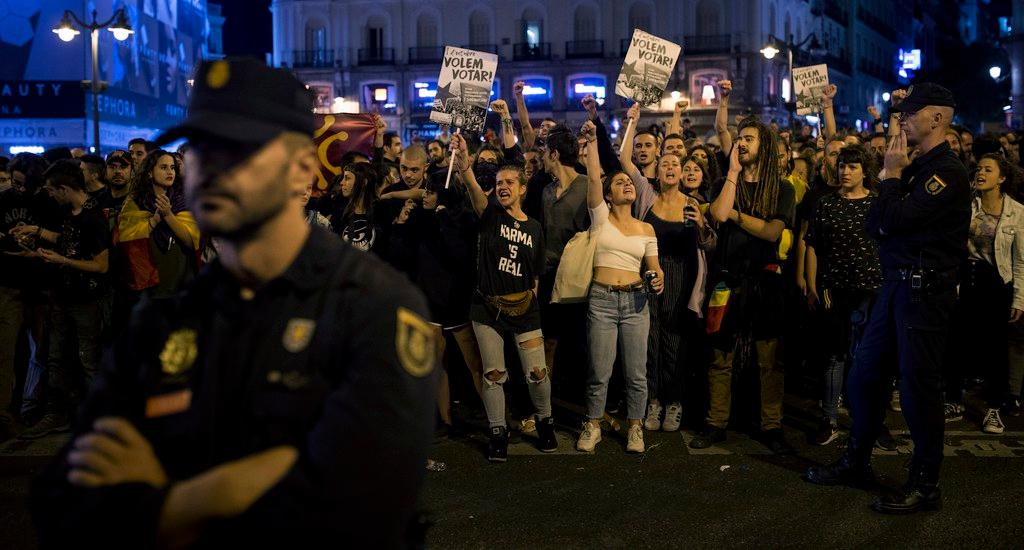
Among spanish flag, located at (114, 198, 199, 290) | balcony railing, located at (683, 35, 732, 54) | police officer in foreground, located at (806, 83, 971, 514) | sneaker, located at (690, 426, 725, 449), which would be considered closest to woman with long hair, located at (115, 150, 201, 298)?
spanish flag, located at (114, 198, 199, 290)

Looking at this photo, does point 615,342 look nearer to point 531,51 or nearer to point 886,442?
point 886,442

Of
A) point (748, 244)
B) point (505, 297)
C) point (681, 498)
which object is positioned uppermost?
point (748, 244)

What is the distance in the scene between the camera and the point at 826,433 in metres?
7.82

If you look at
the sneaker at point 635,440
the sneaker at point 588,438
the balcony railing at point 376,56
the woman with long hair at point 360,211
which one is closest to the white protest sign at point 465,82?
the woman with long hair at point 360,211

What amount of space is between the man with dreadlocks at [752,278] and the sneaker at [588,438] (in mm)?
679

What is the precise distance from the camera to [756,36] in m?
57.9

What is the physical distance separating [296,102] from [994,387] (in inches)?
303

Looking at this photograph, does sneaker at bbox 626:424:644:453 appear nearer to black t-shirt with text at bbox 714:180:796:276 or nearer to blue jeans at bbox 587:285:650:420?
blue jeans at bbox 587:285:650:420

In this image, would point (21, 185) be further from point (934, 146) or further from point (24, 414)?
point (934, 146)

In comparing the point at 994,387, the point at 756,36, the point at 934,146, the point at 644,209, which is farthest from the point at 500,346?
the point at 756,36

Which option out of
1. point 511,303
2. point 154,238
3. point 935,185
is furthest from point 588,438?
point 154,238

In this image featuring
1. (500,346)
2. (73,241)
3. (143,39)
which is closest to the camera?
(500,346)

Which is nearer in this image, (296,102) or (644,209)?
(296,102)

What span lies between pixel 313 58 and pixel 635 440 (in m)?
57.2
